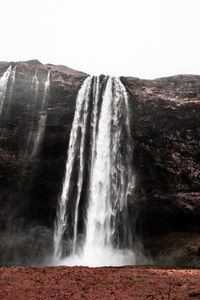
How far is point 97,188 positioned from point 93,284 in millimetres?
15492

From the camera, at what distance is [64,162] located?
30.7m

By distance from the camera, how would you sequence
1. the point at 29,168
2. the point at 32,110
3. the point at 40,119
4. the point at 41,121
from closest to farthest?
the point at 29,168, the point at 41,121, the point at 40,119, the point at 32,110

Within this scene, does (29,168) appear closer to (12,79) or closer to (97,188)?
(97,188)

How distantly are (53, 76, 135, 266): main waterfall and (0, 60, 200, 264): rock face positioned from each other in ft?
3.60

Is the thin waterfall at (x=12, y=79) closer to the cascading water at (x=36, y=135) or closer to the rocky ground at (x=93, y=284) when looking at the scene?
the cascading water at (x=36, y=135)

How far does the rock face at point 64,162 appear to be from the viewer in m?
28.3

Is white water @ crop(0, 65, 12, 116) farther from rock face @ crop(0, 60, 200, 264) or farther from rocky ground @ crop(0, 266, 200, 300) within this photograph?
rocky ground @ crop(0, 266, 200, 300)

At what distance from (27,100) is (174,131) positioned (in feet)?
61.6

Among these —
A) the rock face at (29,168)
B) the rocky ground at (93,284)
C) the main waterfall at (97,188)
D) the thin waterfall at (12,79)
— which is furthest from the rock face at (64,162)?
the rocky ground at (93,284)

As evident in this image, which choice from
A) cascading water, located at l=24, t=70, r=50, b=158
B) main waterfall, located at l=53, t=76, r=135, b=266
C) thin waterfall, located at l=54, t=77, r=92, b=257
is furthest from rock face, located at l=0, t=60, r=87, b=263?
main waterfall, located at l=53, t=76, r=135, b=266

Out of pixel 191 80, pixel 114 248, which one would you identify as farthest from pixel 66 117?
pixel 191 80

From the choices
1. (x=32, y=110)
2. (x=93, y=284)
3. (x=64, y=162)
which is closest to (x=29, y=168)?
(x=64, y=162)

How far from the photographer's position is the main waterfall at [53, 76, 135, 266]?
87.0 ft

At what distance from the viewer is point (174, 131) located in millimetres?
30922
